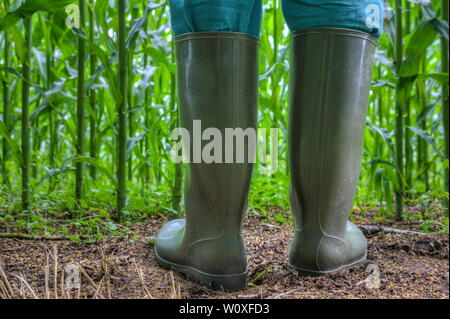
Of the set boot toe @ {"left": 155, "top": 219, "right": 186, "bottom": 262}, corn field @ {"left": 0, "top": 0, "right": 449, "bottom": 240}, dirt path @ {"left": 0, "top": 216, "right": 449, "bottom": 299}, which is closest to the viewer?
dirt path @ {"left": 0, "top": 216, "right": 449, "bottom": 299}

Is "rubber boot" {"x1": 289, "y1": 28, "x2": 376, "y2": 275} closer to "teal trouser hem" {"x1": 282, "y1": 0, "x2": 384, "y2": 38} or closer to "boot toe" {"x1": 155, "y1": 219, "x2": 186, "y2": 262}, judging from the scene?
"teal trouser hem" {"x1": 282, "y1": 0, "x2": 384, "y2": 38}

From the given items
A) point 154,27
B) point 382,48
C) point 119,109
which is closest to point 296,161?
point 119,109

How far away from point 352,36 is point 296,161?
26 cm

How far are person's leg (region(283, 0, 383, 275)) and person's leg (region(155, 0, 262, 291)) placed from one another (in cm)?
10

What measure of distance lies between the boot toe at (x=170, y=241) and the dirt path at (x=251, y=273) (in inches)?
1.4

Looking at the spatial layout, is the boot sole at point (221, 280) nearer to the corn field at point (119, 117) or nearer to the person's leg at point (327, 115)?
the person's leg at point (327, 115)

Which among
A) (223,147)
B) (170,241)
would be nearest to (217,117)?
(223,147)

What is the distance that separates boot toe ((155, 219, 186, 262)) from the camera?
0.84 metres

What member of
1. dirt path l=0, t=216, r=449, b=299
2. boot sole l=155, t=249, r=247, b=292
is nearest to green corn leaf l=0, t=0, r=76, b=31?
A: dirt path l=0, t=216, r=449, b=299

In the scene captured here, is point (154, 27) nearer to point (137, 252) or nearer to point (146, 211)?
point (146, 211)

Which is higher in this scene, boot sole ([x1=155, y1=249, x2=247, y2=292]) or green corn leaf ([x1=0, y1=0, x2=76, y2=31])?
green corn leaf ([x1=0, y1=0, x2=76, y2=31])

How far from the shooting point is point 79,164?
1.28m

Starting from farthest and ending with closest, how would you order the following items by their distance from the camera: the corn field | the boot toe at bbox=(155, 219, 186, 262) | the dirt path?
the corn field, the boot toe at bbox=(155, 219, 186, 262), the dirt path

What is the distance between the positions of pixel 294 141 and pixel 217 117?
180 mm
